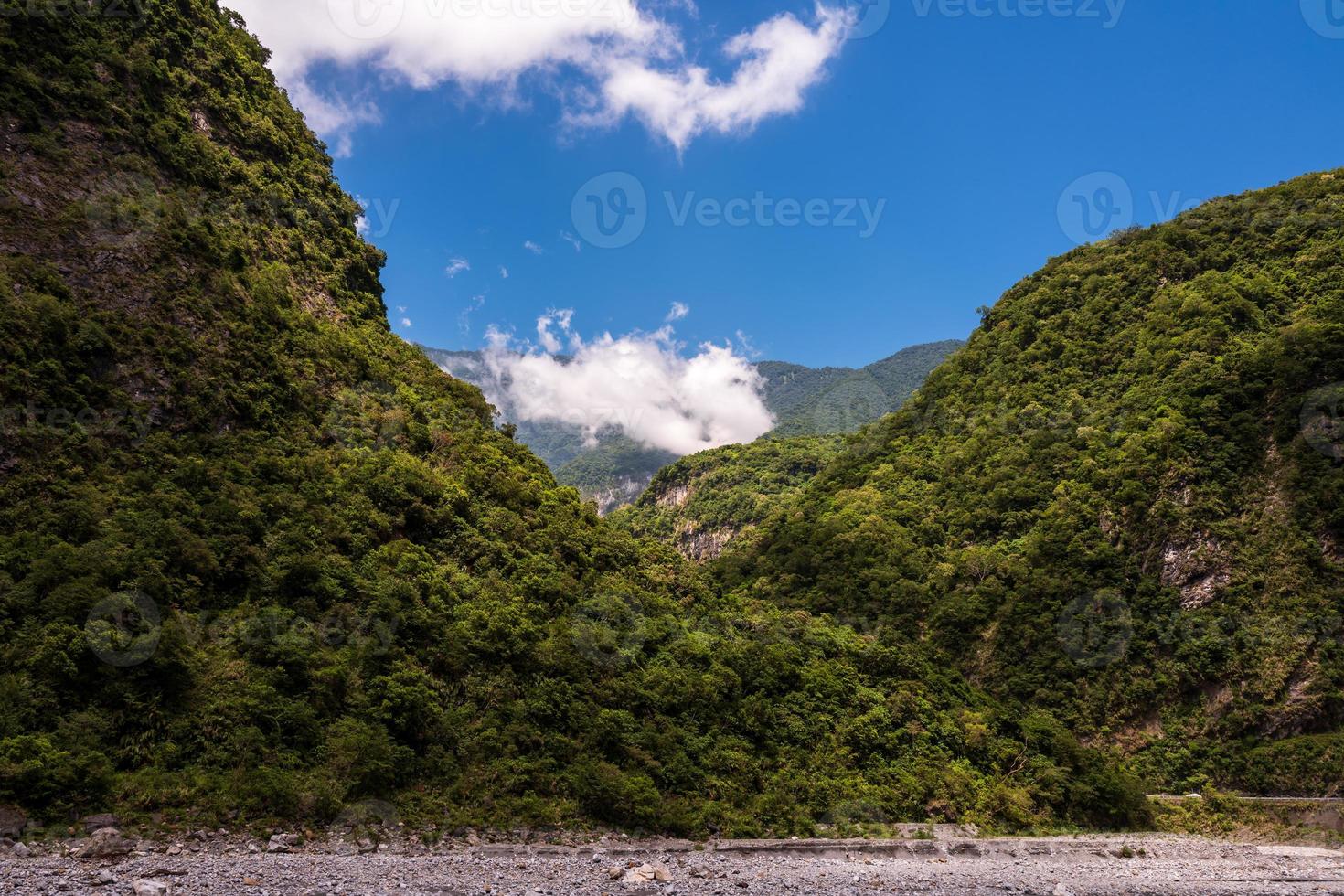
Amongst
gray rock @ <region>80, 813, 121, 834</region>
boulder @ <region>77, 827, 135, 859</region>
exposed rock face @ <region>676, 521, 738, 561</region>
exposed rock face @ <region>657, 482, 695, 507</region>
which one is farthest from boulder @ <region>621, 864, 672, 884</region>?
exposed rock face @ <region>657, 482, 695, 507</region>

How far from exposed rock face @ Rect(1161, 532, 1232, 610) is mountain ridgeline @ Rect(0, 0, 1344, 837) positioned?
5.8 inches

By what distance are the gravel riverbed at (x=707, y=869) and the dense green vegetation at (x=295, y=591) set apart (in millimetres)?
1588

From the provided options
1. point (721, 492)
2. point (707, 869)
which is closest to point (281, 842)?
point (707, 869)

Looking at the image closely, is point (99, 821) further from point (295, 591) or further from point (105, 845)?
point (295, 591)

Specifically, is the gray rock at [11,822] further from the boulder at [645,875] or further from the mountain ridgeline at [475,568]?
the boulder at [645,875]

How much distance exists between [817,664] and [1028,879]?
1325cm

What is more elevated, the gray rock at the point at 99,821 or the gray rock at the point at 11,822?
the gray rock at the point at 11,822

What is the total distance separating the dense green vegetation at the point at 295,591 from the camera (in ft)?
66.6

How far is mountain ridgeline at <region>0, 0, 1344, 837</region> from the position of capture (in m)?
21.7

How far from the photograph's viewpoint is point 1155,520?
1827 inches

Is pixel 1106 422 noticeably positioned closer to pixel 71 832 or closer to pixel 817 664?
pixel 817 664

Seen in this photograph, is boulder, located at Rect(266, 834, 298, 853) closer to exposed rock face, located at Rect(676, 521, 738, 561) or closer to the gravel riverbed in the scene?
the gravel riverbed

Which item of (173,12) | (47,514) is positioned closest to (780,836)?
(47,514)

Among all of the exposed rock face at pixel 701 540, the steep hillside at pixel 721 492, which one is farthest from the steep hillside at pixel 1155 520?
the steep hillside at pixel 721 492
